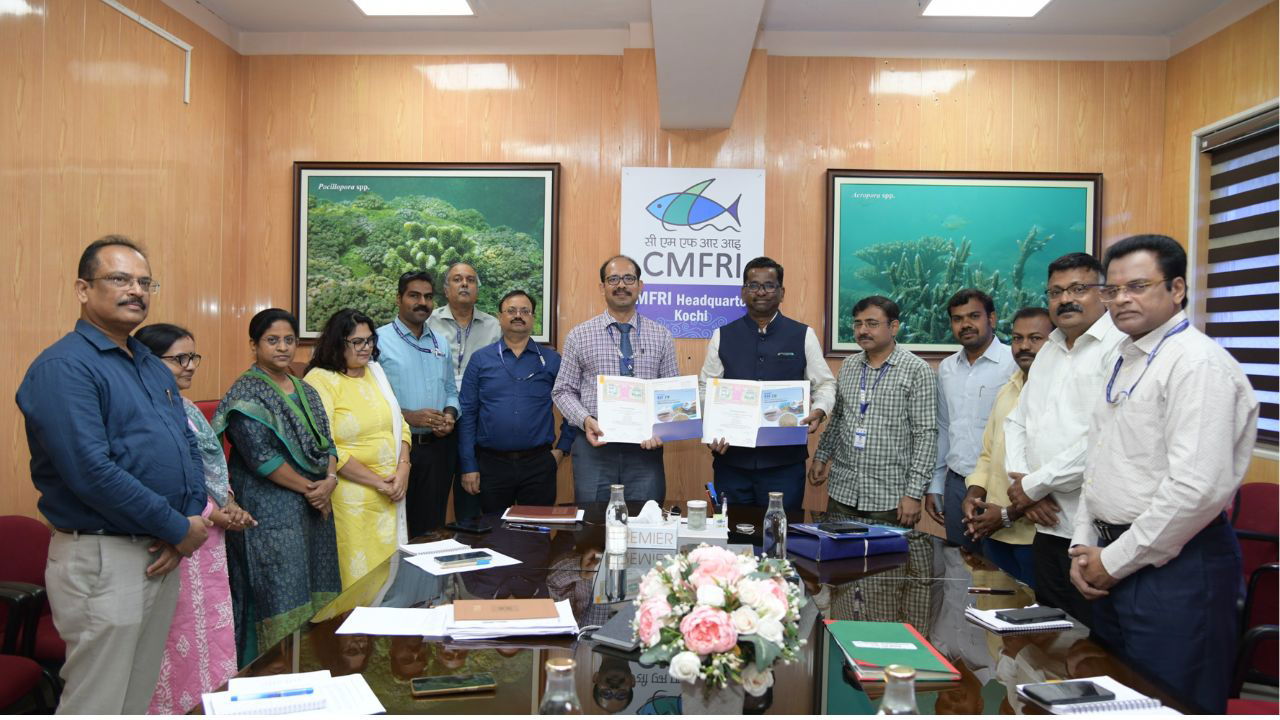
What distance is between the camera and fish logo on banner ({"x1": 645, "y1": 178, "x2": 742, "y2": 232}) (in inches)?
204

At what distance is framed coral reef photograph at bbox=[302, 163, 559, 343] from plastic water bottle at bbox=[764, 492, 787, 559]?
2.97 m

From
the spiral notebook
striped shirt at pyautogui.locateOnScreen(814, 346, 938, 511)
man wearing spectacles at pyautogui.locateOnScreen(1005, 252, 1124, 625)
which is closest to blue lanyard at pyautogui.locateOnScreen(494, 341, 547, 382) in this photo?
striped shirt at pyautogui.locateOnScreen(814, 346, 938, 511)

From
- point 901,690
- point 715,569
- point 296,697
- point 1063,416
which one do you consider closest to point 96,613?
point 296,697

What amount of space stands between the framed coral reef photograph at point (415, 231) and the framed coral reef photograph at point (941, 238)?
6.17 feet

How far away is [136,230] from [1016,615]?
4.47 m

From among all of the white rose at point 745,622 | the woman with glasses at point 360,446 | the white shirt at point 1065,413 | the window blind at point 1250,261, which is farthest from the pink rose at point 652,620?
the window blind at point 1250,261

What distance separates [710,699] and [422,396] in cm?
310

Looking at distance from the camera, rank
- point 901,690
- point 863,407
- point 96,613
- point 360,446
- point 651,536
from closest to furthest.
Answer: point 901,690 → point 96,613 → point 651,536 → point 360,446 → point 863,407

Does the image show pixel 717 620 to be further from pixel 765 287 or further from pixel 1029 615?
pixel 765 287

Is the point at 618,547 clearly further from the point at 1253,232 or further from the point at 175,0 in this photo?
the point at 175,0

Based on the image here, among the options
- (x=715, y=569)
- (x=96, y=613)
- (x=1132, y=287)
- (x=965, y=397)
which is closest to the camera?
(x=715, y=569)

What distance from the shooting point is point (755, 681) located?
5.14ft

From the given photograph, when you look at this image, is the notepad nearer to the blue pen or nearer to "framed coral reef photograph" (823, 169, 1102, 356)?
the blue pen

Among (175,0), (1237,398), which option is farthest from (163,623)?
(175,0)
